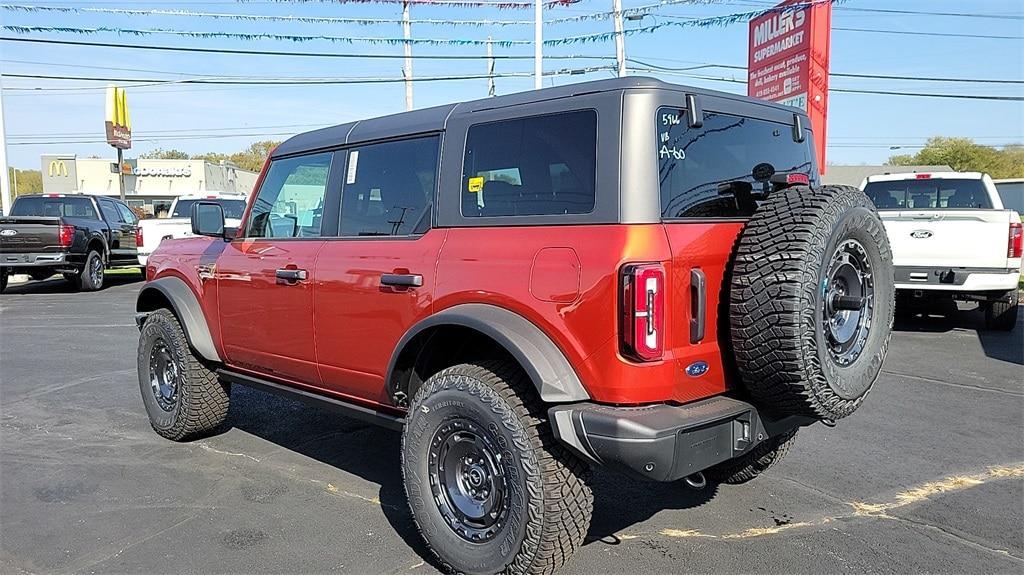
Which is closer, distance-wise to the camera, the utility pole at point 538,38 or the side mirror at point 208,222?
the side mirror at point 208,222

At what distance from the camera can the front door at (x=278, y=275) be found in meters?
4.12

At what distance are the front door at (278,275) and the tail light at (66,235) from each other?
1125 centimetres

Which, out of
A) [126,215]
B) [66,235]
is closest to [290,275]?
[66,235]

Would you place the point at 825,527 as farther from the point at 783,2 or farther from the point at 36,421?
the point at 783,2

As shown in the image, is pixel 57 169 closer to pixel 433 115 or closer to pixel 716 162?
pixel 433 115

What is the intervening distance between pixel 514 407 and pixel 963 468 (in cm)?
315

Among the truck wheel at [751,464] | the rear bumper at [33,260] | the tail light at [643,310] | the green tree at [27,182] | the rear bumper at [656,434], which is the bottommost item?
the truck wheel at [751,464]

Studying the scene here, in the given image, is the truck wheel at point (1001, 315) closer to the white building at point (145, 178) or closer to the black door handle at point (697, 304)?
the black door handle at point (697, 304)

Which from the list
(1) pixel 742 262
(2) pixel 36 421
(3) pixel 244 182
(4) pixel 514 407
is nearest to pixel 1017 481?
(1) pixel 742 262

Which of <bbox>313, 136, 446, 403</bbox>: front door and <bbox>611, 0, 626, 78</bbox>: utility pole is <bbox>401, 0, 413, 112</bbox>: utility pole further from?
<bbox>313, 136, 446, 403</bbox>: front door

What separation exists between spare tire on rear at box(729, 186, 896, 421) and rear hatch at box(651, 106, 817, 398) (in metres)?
0.09

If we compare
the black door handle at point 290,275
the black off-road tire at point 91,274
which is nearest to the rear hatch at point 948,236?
the black door handle at point 290,275

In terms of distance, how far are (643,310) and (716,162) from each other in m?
0.89

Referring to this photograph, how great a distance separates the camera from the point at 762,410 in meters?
3.09
